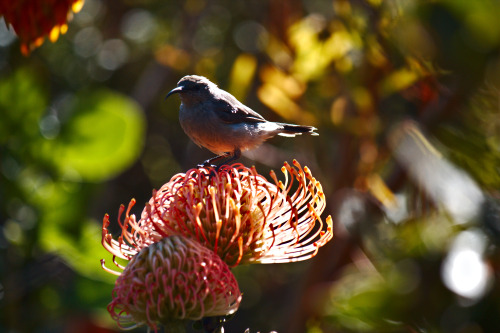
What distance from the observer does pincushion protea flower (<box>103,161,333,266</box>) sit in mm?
2543

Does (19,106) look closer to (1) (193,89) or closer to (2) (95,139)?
(2) (95,139)

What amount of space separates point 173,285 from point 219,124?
1.68m

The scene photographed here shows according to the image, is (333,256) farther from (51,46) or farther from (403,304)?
(51,46)

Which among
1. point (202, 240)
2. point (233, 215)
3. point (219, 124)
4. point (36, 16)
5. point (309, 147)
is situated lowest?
point (309, 147)

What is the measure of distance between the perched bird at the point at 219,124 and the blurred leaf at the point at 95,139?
55 cm

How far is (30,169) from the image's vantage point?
14.6ft

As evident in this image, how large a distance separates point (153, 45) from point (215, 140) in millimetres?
3093

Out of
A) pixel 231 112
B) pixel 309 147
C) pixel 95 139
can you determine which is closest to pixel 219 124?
pixel 231 112

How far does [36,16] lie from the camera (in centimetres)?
246

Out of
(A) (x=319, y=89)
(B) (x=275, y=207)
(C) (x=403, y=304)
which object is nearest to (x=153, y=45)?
(A) (x=319, y=89)

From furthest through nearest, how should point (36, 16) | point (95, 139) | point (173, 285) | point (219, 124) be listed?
point (95, 139) → point (219, 124) → point (36, 16) → point (173, 285)

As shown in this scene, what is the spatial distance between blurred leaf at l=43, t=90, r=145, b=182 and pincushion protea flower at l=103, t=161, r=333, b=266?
177 centimetres

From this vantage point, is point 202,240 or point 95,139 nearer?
point 202,240

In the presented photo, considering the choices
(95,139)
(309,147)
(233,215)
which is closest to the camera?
(233,215)
